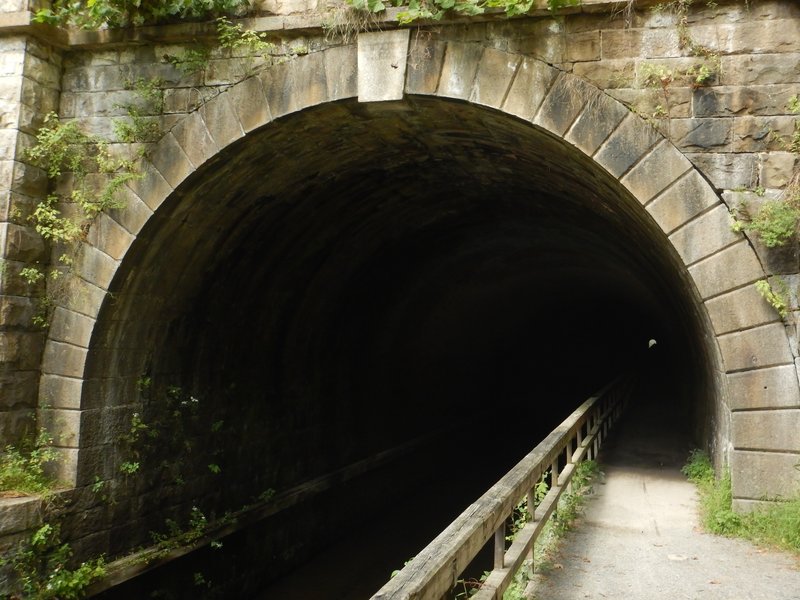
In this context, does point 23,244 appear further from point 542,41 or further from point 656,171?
point 656,171

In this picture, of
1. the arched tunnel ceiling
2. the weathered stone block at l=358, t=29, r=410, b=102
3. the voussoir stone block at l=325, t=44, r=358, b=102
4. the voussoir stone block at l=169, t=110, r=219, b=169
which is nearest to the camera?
the weathered stone block at l=358, t=29, r=410, b=102

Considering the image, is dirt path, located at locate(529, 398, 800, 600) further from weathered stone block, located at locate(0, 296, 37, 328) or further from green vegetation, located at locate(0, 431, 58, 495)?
weathered stone block, located at locate(0, 296, 37, 328)

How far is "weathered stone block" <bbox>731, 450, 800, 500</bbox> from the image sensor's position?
5.13 m

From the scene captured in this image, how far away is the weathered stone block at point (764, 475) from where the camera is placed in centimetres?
513

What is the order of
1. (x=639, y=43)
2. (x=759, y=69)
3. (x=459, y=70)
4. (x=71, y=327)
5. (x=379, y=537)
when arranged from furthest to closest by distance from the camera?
(x=379, y=537)
(x=71, y=327)
(x=459, y=70)
(x=639, y=43)
(x=759, y=69)

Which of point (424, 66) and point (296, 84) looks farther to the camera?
point (296, 84)

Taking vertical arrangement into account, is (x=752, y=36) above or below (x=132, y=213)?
above

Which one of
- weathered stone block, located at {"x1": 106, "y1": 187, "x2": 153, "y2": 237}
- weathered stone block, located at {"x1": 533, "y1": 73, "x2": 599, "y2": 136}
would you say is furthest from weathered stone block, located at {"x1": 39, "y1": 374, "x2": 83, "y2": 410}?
weathered stone block, located at {"x1": 533, "y1": 73, "x2": 599, "y2": 136}

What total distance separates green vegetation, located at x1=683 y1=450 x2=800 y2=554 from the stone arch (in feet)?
0.47

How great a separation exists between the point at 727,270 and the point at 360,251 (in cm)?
551

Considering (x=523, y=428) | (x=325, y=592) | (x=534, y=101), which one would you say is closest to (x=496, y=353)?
(x=523, y=428)

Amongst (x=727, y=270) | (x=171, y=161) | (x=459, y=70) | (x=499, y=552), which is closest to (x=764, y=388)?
(x=727, y=270)

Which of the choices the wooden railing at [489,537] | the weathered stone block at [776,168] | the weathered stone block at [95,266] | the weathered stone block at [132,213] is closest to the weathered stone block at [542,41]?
the weathered stone block at [776,168]

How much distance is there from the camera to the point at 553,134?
18.9ft
